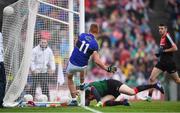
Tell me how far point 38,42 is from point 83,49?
4.43ft

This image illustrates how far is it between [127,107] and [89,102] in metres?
1.03

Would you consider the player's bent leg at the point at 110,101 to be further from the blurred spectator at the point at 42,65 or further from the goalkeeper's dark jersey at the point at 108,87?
the blurred spectator at the point at 42,65

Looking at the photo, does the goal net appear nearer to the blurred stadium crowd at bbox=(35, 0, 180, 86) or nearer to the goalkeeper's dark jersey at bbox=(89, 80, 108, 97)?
the goalkeeper's dark jersey at bbox=(89, 80, 108, 97)

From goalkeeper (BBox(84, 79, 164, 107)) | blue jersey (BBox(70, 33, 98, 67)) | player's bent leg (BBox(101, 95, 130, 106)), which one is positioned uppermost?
blue jersey (BBox(70, 33, 98, 67))

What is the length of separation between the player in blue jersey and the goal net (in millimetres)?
587

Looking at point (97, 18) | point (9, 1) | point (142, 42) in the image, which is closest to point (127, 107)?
point (9, 1)

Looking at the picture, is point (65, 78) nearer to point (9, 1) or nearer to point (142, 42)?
point (9, 1)

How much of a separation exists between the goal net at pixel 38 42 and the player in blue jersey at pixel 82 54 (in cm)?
59

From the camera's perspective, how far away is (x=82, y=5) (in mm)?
18969

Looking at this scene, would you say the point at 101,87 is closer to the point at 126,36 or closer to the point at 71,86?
the point at 71,86

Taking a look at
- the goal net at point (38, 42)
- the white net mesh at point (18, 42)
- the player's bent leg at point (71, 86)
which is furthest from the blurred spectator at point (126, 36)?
the white net mesh at point (18, 42)

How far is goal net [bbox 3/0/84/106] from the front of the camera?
1883cm

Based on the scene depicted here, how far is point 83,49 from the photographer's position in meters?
18.3

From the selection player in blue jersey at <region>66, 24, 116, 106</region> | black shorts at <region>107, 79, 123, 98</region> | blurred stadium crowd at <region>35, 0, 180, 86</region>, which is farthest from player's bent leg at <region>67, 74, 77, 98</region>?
blurred stadium crowd at <region>35, 0, 180, 86</region>
